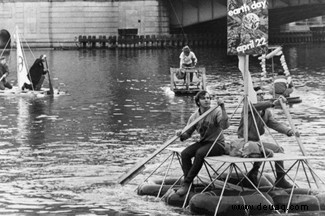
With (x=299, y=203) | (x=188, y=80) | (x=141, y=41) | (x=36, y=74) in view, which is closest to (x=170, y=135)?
(x=299, y=203)

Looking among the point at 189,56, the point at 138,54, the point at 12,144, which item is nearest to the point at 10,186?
the point at 12,144

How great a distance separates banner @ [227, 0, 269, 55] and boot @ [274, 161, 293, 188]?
266 cm

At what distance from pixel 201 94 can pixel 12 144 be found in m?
13.3

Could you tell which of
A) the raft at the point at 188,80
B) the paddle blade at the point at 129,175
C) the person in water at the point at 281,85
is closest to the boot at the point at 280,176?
the paddle blade at the point at 129,175

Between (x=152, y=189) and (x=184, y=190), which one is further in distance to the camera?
(x=152, y=189)

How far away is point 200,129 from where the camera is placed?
25.1m

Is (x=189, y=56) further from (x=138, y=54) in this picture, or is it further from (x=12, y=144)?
(x=138, y=54)

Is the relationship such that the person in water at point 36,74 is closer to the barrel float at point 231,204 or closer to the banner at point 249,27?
the banner at point 249,27

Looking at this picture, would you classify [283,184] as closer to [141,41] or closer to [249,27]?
[249,27]

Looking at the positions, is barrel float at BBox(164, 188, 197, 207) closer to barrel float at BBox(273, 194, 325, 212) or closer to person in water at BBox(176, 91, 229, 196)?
person in water at BBox(176, 91, 229, 196)

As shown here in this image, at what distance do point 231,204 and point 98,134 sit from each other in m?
16.5

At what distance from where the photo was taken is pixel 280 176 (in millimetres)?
25625

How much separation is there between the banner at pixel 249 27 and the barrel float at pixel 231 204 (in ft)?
12.3

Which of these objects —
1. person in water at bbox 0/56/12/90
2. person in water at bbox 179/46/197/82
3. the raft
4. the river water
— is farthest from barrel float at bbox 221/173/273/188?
person in water at bbox 0/56/12/90
